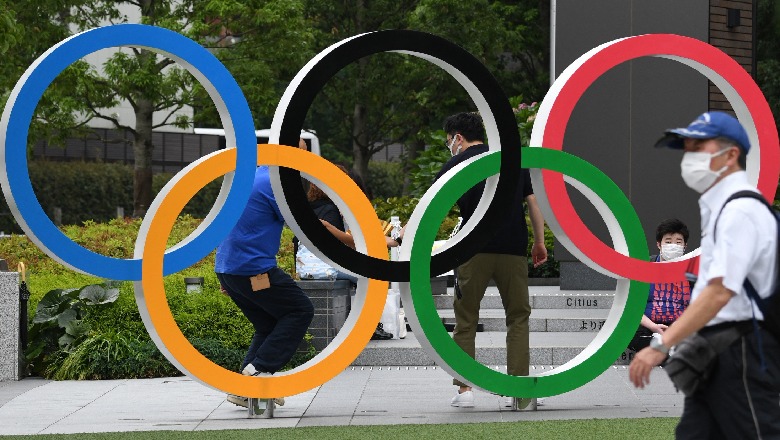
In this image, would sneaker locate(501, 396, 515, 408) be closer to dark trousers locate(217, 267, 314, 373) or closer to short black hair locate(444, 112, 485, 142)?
dark trousers locate(217, 267, 314, 373)

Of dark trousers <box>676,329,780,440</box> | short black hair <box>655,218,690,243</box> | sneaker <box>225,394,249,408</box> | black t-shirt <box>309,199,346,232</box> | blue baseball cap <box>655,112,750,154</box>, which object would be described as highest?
blue baseball cap <box>655,112,750,154</box>

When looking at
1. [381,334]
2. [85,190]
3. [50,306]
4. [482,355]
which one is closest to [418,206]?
[482,355]

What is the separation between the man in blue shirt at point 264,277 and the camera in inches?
331

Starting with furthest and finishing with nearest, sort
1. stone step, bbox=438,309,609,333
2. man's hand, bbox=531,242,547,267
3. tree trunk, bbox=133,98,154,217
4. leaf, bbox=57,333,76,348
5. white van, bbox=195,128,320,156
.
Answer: white van, bbox=195,128,320,156
tree trunk, bbox=133,98,154,217
stone step, bbox=438,309,609,333
leaf, bbox=57,333,76,348
man's hand, bbox=531,242,547,267

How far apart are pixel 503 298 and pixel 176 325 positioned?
236 centimetres

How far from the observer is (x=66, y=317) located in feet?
36.7

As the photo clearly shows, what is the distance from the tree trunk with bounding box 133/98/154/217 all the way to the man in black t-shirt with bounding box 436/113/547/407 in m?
17.7

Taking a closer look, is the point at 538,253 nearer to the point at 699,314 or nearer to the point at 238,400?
the point at 238,400

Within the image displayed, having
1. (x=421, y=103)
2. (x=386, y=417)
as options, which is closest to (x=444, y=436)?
(x=386, y=417)

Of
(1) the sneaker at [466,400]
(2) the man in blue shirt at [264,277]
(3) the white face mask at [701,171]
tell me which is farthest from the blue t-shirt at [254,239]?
(3) the white face mask at [701,171]

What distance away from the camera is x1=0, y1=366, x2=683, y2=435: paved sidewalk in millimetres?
8430

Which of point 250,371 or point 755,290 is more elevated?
point 755,290

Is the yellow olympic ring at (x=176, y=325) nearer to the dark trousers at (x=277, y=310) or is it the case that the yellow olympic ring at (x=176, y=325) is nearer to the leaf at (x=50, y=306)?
the dark trousers at (x=277, y=310)

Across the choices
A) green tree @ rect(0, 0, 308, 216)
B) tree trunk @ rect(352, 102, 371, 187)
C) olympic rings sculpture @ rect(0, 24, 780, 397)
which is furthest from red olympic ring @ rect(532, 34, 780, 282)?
tree trunk @ rect(352, 102, 371, 187)
